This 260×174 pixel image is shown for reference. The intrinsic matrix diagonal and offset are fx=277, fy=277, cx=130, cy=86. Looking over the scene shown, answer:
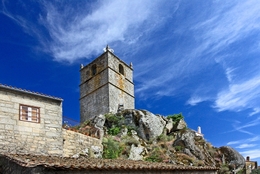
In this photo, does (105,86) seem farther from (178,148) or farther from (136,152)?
(136,152)

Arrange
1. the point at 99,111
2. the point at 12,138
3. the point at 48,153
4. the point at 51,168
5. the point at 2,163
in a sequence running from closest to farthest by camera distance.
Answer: the point at 51,168
the point at 2,163
the point at 12,138
the point at 48,153
the point at 99,111

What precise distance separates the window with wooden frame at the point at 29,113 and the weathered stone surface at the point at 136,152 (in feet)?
31.0

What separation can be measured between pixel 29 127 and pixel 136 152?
10.6 metres

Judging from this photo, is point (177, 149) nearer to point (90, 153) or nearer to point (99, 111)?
point (90, 153)

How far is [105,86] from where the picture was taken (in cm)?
3453

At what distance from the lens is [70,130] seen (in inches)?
736

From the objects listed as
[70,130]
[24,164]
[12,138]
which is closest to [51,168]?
[24,164]

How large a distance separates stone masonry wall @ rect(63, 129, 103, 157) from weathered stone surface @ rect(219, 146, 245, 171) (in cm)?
1471

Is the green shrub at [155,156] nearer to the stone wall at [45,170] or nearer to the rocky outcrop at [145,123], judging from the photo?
the rocky outcrop at [145,123]

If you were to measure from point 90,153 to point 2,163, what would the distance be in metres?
9.41

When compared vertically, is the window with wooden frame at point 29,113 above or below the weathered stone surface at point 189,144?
above

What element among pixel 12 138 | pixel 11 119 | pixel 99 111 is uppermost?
pixel 99 111

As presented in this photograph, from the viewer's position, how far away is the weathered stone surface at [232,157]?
27656mm

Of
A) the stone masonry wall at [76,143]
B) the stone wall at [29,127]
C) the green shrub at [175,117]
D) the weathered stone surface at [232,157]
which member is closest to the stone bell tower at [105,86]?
the green shrub at [175,117]
